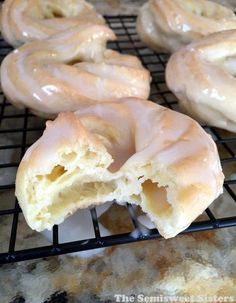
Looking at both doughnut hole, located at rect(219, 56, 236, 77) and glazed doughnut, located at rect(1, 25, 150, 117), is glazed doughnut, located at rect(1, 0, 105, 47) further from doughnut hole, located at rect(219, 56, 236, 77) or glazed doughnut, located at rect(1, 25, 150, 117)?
doughnut hole, located at rect(219, 56, 236, 77)

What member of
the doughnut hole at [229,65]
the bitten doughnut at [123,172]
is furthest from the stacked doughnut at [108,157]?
the doughnut hole at [229,65]

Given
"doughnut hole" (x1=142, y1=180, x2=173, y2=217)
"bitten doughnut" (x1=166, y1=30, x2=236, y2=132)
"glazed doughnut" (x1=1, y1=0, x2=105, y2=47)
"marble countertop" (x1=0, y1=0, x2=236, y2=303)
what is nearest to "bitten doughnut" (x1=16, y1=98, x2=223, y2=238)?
"doughnut hole" (x1=142, y1=180, x2=173, y2=217)

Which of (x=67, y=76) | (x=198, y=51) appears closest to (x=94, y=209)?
(x=67, y=76)

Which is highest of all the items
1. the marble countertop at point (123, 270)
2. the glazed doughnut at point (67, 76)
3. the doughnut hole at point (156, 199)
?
the glazed doughnut at point (67, 76)

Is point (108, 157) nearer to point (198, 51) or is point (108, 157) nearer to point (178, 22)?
point (198, 51)

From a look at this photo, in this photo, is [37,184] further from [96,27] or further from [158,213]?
[96,27]

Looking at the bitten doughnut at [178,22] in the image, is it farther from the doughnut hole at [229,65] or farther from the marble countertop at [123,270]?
the marble countertop at [123,270]
